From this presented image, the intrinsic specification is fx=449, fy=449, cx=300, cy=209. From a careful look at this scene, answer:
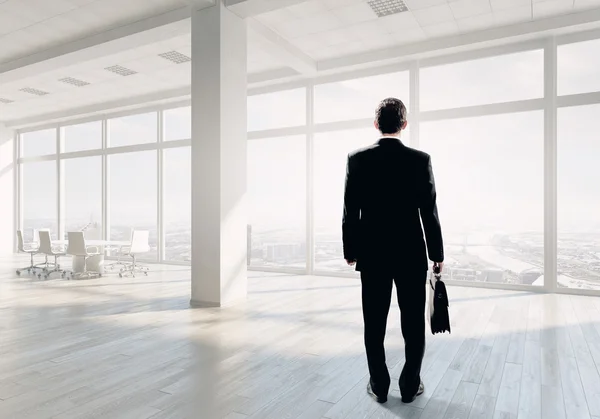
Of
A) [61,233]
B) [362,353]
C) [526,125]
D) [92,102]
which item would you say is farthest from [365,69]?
[61,233]

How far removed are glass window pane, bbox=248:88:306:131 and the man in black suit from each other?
5.48 metres

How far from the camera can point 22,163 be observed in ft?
40.3

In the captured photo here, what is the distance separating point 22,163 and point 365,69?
33.0ft

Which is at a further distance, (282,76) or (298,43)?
(282,76)

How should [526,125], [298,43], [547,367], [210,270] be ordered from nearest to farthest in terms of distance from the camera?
[547,367], [210,270], [526,125], [298,43]

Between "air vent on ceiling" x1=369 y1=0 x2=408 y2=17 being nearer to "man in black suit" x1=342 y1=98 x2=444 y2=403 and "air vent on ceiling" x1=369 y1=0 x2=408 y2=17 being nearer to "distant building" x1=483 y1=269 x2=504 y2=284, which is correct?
"man in black suit" x1=342 y1=98 x2=444 y2=403

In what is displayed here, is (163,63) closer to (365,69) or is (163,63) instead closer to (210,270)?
(365,69)

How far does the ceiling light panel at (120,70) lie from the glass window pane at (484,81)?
5.01m

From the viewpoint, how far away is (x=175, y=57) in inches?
284

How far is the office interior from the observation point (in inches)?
111

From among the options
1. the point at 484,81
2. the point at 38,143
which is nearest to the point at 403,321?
the point at 484,81

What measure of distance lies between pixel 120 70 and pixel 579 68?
7.16 metres

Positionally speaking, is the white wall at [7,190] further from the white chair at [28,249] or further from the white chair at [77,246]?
the white chair at [77,246]

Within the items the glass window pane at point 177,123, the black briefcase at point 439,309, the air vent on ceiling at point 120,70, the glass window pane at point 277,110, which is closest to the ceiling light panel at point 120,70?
the air vent on ceiling at point 120,70
